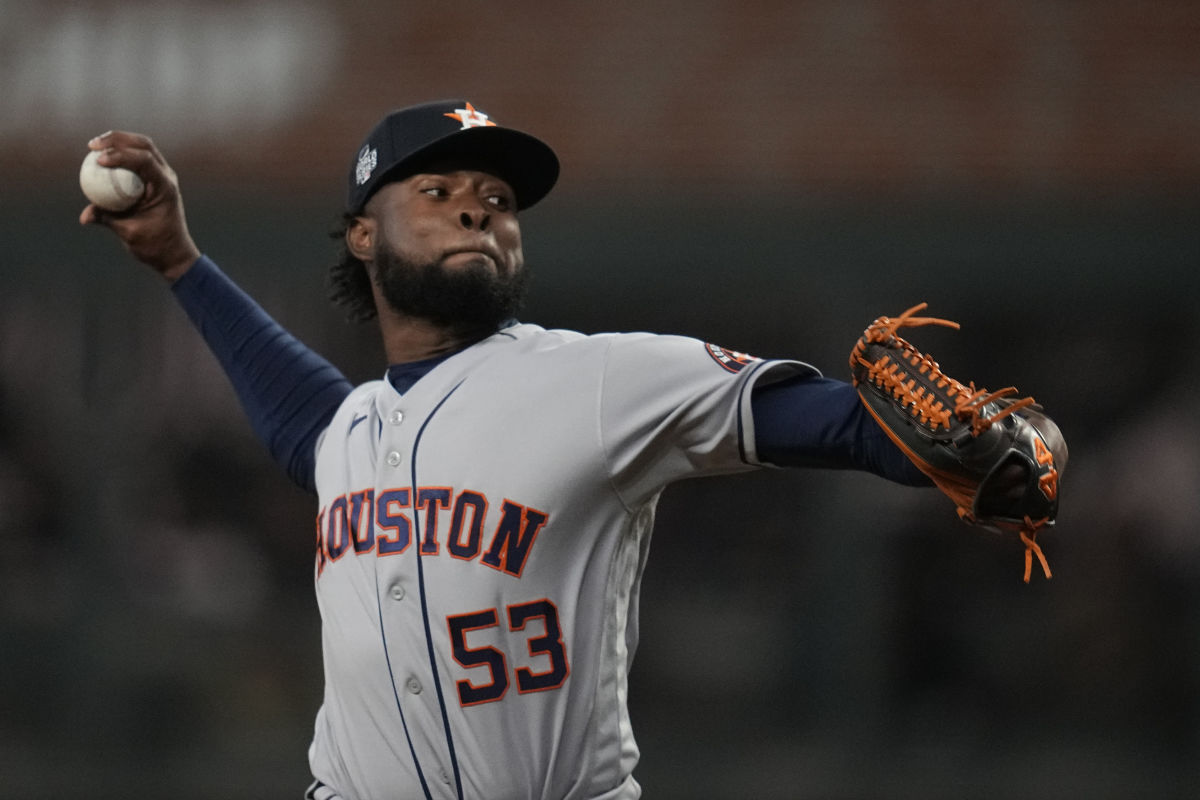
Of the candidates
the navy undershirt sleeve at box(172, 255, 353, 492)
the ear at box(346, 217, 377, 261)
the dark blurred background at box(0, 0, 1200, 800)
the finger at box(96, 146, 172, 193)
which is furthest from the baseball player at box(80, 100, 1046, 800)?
the dark blurred background at box(0, 0, 1200, 800)

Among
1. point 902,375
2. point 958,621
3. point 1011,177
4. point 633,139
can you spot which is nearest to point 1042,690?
point 958,621

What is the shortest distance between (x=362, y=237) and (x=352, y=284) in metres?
0.25

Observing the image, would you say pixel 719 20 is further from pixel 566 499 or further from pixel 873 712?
pixel 566 499

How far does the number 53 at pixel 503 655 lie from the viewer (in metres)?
2.15

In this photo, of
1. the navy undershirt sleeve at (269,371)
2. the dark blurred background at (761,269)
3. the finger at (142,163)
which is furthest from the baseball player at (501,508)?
the dark blurred background at (761,269)

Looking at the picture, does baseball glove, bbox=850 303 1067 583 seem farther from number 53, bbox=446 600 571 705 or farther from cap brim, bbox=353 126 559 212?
cap brim, bbox=353 126 559 212

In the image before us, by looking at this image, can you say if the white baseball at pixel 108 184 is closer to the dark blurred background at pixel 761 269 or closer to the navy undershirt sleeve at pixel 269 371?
the navy undershirt sleeve at pixel 269 371

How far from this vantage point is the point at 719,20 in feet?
21.6

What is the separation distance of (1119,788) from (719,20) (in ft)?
12.0

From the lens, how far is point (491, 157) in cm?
254

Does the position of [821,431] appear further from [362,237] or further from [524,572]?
[362,237]

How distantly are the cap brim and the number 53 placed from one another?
786 millimetres

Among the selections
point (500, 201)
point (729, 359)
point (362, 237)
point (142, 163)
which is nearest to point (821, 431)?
point (729, 359)

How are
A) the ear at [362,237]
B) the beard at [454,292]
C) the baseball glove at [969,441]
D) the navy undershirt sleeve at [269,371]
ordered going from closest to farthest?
1. the baseball glove at [969,441]
2. the beard at [454,292]
3. the ear at [362,237]
4. the navy undershirt sleeve at [269,371]
